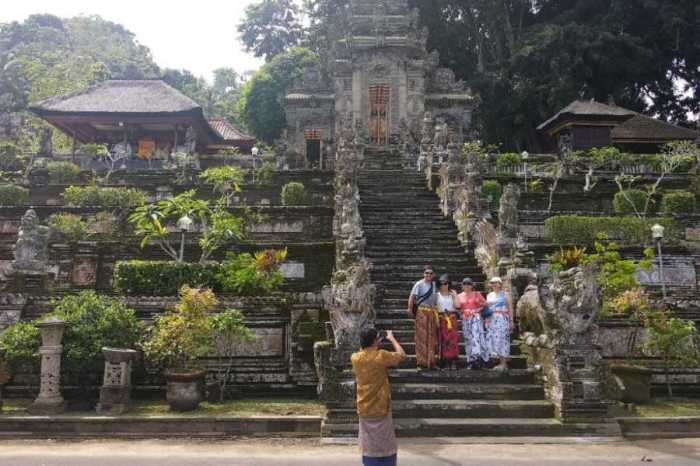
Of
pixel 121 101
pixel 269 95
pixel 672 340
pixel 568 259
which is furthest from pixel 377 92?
pixel 672 340

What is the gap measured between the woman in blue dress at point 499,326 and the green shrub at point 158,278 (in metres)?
5.10

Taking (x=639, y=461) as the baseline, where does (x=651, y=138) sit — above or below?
above

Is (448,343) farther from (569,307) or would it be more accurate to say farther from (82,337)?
(82,337)

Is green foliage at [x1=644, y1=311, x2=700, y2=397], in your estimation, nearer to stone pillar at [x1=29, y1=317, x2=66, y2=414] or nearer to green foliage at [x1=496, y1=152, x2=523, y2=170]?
stone pillar at [x1=29, y1=317, x2=66, y2=414]

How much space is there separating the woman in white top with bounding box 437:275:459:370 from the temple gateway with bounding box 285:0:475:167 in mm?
20556

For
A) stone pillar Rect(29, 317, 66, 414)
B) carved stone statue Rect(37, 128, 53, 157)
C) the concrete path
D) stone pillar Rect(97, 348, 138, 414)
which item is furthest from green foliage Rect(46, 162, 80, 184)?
the concrete path

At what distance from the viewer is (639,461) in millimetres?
7117

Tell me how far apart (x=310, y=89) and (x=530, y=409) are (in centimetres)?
2537

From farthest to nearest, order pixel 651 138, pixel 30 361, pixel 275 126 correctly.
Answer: pixel 275 126
pixel 651 138
pixel 30 361

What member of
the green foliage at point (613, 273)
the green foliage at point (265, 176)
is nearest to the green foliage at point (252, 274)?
the green foliage at point (613, 273)

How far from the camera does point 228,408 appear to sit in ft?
31.0

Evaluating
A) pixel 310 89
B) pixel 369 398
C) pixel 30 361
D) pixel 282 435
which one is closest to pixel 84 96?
pixel 310 89

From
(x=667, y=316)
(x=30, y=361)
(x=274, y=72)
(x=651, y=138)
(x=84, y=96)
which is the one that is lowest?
(x=30, y=361)

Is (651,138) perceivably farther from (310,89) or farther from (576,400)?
(576,400)
